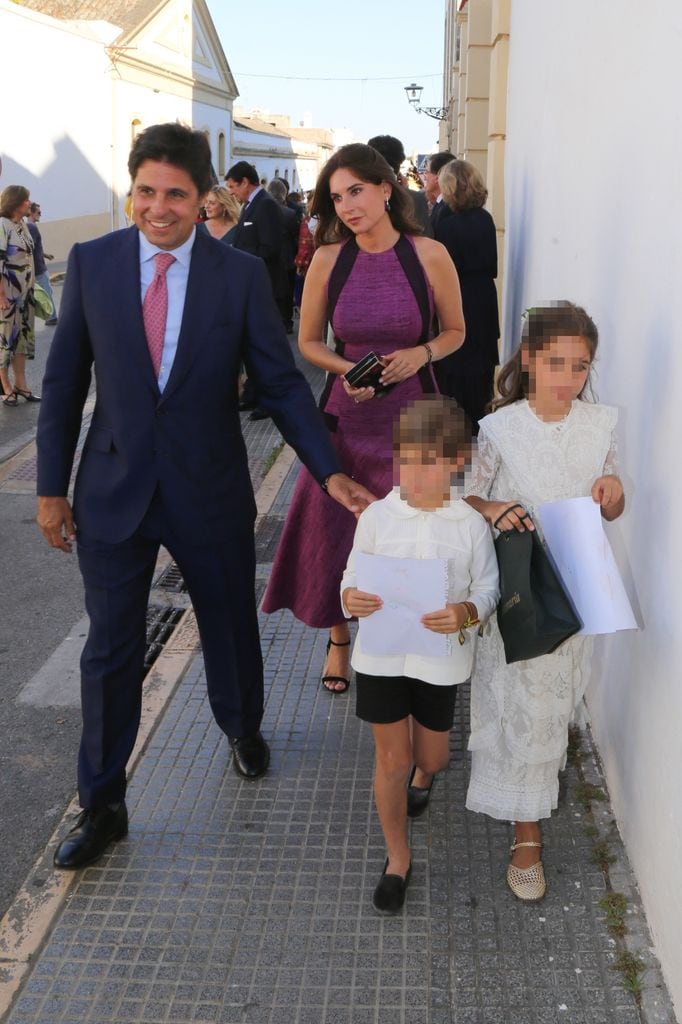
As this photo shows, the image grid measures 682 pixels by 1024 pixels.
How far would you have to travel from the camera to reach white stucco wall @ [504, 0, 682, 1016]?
259cm

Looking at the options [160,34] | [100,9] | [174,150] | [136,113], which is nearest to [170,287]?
[174,150]

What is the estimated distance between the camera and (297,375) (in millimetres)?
3291

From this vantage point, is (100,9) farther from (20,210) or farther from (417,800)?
(417,800)

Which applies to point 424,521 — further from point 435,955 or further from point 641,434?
point 435,955

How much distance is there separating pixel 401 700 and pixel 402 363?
4.31 ft

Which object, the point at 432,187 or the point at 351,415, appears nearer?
the point at 351,415

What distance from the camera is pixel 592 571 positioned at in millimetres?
A: 2664

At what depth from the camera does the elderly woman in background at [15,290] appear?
31.8ft

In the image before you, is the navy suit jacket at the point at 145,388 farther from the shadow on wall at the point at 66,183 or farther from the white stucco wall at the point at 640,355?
the shadow on wall at the point at 66,183

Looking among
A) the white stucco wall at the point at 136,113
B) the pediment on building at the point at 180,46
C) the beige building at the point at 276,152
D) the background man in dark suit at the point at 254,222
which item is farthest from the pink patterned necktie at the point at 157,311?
the beige building at the point at 276,152

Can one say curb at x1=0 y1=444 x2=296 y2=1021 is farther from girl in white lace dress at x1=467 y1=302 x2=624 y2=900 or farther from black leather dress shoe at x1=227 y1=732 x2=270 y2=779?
girl in white lace dress at x1=467 y1=302 x2=624 y2=900

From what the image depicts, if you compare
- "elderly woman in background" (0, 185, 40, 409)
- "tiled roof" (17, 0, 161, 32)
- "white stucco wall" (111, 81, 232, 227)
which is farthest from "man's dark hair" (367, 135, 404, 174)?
"tiled roof" (17, 0, 161, 32)

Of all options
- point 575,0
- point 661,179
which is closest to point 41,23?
point 575,0

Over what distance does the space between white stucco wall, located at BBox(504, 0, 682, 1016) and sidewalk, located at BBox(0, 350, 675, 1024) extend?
0.71ft
